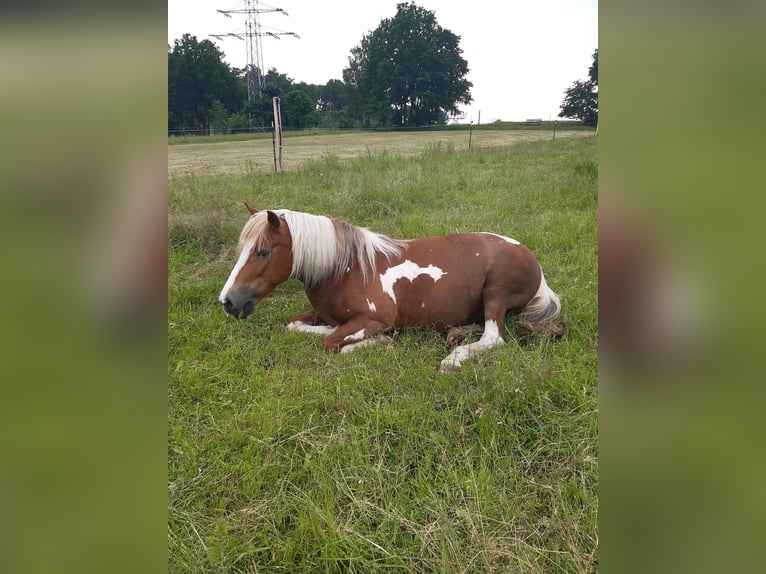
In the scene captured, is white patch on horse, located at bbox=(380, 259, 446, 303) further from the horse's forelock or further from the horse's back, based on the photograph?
the horse's forelock

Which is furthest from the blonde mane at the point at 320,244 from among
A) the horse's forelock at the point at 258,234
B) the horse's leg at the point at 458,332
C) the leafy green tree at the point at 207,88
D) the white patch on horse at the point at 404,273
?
the leafy green tree at the point at 207,88

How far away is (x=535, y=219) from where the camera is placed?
17.6 feet

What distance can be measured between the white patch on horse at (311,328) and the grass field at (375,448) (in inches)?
5.4

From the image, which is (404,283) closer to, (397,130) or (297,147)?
(397,130)

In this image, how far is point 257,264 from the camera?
2857 mm

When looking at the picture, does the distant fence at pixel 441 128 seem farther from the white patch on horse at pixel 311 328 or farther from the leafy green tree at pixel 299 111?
the white patch on horse at pixel 311 328

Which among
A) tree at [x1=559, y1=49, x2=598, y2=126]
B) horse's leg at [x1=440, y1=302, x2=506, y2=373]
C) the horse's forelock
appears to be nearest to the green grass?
tree at [x1=559, y1=49, x2=598, y2=126]

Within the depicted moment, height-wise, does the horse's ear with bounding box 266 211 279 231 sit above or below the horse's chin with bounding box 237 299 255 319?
above

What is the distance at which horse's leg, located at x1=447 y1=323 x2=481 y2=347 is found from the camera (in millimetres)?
3008

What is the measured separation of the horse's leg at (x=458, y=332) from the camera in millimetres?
3008

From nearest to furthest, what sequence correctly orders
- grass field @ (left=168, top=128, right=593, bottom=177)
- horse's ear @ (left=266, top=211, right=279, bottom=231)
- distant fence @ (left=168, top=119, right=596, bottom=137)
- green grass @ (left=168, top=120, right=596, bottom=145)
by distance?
horse's ear @ (left=266, top=211, right=279, bottom=231)
grass field @ (left=168, top=128, right=593, bottom=177)
distant fence @ (left=168, top=119, right=596, bottom=137)
green grass @ (left=168, top=120, right=596, bottom=145)
